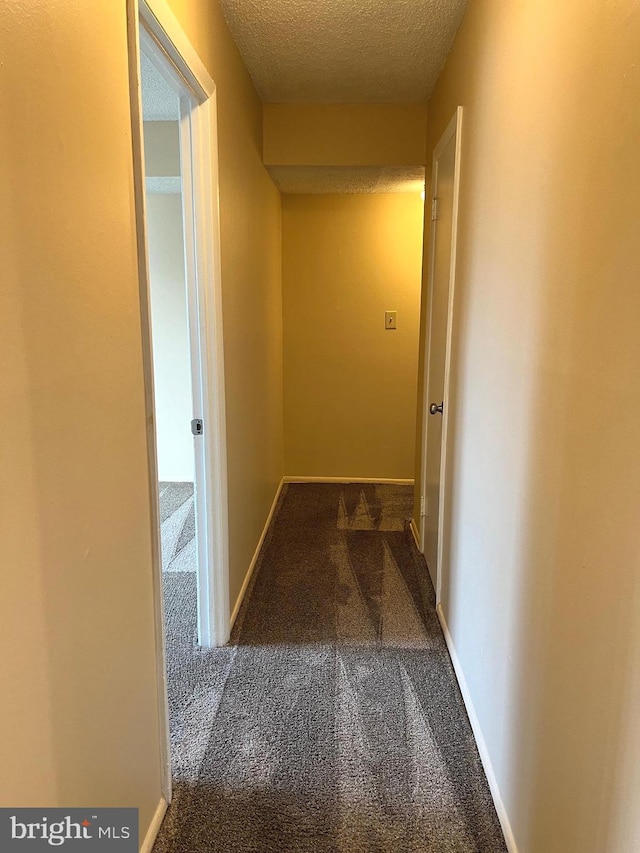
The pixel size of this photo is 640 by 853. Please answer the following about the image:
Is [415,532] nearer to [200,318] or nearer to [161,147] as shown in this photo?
[200,318]

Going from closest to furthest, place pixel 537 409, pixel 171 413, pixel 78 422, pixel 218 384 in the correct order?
pixel 78 422
pixel 537 409
pixel 218 384
pixel 171 413

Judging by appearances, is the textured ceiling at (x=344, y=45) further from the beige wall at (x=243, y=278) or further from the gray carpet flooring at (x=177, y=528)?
the gray carpet flooring at (x=177, y=528)

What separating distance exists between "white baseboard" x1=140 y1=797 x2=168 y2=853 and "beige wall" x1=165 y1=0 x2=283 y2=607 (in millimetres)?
966

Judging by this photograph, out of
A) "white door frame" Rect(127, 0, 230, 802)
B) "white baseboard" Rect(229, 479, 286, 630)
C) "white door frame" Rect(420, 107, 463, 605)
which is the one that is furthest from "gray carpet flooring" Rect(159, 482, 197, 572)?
"white door frame" Rect(420, 107, 463, 605)

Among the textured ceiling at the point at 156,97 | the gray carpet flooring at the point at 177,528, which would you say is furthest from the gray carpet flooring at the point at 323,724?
the textured ceiling at the point at 156,97

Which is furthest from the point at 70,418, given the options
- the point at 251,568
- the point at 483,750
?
the point at 251,568

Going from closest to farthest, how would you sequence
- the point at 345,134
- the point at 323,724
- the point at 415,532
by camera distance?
the point at 323,724
the point at 345,134
the point at 415,532

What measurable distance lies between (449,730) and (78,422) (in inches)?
61.8

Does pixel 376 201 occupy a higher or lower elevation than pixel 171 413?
higher

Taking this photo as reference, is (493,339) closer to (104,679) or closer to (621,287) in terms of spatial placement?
(621,287)

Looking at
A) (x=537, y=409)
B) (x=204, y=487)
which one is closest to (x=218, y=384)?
(x=204, y=487)

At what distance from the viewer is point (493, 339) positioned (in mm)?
1739

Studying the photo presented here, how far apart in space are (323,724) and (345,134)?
2903 millimetres

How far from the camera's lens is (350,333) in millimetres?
4371
